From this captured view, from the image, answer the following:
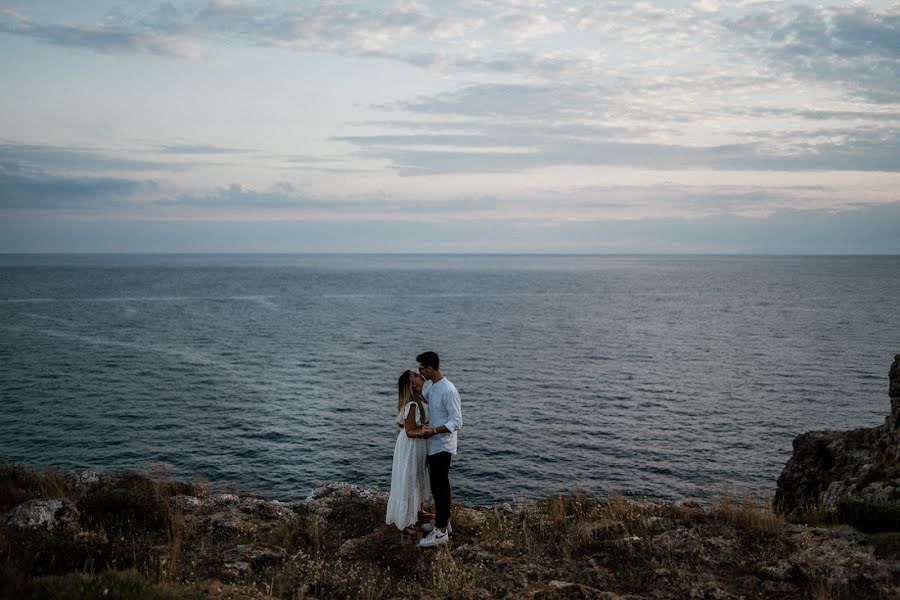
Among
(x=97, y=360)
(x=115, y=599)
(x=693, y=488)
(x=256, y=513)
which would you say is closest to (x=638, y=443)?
(x=693, y=488)

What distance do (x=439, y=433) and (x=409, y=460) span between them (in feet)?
3.15

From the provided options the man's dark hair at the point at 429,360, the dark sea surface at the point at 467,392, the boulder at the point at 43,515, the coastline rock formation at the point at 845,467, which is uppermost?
the man's dark hair at the point at 429,360

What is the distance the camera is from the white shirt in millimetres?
11047

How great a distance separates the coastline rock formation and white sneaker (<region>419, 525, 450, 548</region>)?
8.44 metres

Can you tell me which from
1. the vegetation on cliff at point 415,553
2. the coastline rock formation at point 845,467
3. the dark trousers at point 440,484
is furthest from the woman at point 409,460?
the coastline rock formation at point 845,467

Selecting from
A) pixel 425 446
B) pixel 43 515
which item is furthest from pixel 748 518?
pixel 43 515

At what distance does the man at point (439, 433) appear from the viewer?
1104 cm

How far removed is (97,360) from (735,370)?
6222 cm

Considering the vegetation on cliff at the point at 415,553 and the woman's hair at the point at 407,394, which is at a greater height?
the woman's hair at the point at 407,394

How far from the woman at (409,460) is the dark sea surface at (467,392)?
20.2 meters

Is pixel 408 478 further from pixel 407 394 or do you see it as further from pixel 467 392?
pixel 467 392

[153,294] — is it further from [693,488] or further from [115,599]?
[115,599]

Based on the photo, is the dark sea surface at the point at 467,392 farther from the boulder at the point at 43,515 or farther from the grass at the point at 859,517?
the boulder at the point at 43,515

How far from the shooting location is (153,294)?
143 meters
